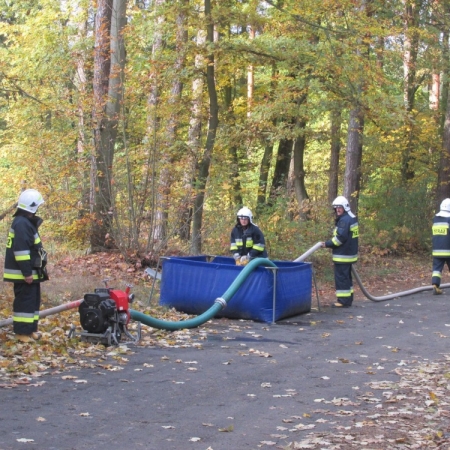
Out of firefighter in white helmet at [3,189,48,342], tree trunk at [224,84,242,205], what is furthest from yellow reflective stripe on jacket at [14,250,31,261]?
tree trunk at [224,84,242,205]

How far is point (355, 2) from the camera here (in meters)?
17.5

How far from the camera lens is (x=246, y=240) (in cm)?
1360

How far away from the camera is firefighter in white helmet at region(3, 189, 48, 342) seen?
8.93 meters

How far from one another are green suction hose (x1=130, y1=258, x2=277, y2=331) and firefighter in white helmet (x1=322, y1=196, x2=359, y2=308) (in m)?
2.47

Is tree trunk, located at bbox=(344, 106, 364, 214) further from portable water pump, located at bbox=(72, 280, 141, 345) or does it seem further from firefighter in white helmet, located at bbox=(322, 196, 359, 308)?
portable water pump, located at bbox=(72, 280, 141, 345)

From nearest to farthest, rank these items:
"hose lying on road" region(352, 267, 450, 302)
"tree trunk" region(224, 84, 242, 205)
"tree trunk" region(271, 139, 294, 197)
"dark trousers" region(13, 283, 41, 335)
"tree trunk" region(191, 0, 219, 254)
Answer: "dark trousers" region(13, 283, 41, 335)
"hose lying on road" region(352, 267, 450, 302)
"tree trunk" region(191, 0, 219, 254)
"tree trunk" region(224, 84, 242, 205)
"tree trunk" region(271, 139, 294, 197)

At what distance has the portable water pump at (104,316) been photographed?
9172mm

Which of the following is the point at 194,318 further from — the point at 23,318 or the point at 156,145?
the point at 156,145

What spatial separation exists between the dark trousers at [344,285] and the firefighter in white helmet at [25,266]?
686 cm

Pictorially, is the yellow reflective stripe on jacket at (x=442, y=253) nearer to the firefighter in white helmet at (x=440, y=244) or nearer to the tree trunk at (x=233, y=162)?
the firefighter in white helmet at (x=440, y=244)

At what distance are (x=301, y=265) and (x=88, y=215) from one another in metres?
6.00

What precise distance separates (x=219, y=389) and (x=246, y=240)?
634 cm

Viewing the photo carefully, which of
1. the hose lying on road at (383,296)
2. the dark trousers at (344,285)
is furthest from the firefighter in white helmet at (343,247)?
the hose lying on road at (383,296)

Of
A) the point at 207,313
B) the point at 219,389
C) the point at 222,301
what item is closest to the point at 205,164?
the point at 222,301
